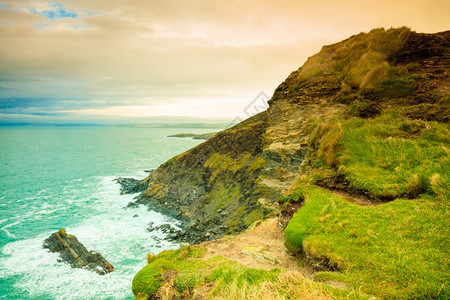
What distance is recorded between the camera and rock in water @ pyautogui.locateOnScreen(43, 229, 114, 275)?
2714 cm

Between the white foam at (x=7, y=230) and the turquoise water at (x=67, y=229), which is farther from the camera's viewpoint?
the white foam at (x=7, y=230)

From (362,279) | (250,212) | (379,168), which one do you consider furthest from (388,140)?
(250,212)

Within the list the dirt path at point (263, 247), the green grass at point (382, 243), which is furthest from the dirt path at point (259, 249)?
the green grass at point (382, 243)

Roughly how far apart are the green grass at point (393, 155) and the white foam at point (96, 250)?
85.0 ft

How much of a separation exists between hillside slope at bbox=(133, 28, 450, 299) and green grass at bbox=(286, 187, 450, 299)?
0.09 feet

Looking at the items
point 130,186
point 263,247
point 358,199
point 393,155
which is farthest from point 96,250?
point 393,155

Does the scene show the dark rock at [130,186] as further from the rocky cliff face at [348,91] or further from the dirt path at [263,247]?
the dirt path at [263,247]

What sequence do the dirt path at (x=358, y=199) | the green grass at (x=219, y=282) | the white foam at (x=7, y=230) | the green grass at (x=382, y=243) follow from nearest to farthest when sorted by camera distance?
the green grass at (x=219, y=282)
the green grass at (x=382, y=243)
the dirt path at (x=358, y=199)
the white foam at (x=7, y=230)

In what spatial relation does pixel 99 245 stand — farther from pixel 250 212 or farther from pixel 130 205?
pixel 250 212

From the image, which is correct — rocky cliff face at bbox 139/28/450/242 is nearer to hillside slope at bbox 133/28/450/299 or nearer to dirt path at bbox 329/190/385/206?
hillside slope at bbox 133/28/450/299

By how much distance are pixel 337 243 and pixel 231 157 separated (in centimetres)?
4865

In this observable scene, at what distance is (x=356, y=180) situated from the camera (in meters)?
9.80

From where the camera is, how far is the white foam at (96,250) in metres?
23.7

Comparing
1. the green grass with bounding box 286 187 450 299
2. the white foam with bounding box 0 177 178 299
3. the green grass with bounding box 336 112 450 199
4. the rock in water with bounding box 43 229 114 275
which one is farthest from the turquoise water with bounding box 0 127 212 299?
the green grass with bounding box 336 112 450 199
